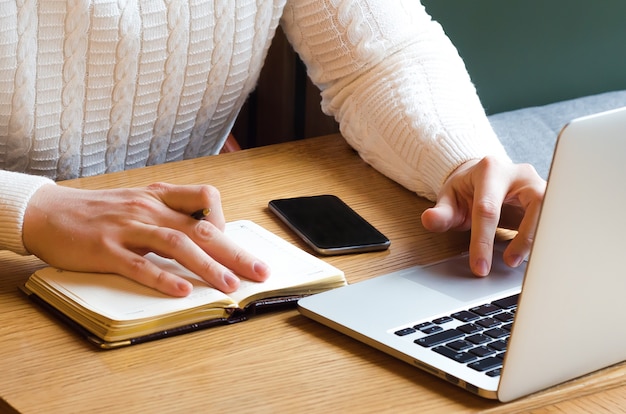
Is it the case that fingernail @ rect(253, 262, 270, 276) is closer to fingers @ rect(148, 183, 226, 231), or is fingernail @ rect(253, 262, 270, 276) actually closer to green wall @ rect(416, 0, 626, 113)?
fingers @ rect(148, 183, 226, 231)

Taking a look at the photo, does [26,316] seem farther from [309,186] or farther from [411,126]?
[411,126]

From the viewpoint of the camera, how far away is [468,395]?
0.76 metres

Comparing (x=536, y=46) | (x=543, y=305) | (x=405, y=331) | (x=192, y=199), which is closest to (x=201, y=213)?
(x=192, y=199)

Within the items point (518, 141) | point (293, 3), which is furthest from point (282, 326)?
point (518, 141)

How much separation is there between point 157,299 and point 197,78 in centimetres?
60

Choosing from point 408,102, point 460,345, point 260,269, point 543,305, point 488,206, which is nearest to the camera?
point 543,305

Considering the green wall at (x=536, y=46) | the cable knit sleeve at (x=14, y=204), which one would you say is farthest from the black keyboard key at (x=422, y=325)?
the green wall at (x=536, y=46)

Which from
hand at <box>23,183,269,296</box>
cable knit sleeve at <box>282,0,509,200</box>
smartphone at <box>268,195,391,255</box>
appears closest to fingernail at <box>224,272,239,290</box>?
hand at <box>23,183,269,296</box>

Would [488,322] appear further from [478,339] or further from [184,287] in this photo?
[184,287]

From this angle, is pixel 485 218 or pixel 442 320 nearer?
pixel 442 320

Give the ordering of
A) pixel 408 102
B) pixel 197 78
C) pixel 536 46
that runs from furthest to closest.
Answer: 1. pixel 536 46
2. pixel 197 78
3. pixel 408 102

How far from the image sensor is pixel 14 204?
98cm

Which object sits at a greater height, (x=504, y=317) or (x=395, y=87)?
(x=395, y=87)

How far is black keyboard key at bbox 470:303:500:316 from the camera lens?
873 mm
